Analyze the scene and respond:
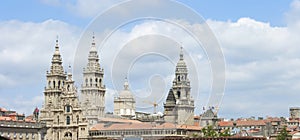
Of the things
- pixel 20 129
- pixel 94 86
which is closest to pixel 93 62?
pixel 94 86

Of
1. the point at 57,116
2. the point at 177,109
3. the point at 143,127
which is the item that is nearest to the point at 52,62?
the point at 57,116

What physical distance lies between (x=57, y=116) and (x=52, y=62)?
42.4 feet

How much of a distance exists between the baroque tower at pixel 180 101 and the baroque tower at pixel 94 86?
19317 mm

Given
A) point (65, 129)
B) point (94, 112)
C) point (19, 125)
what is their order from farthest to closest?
point (94, 112), point (65, 129), point (19, 125)

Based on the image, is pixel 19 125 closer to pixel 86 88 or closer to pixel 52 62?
pixel 52 62

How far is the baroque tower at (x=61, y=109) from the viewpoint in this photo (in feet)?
509

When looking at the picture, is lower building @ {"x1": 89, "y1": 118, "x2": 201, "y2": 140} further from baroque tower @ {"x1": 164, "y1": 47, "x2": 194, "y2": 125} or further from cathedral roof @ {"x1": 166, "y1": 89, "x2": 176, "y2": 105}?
cathedral roof @ {"x1": 166, "y1": 89, "x2": 176, "y2": 105}

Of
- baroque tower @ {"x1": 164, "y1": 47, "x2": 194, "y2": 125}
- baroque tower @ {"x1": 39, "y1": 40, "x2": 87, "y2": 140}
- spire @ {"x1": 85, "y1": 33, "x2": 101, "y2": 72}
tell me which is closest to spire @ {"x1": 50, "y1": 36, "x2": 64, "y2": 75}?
baroque tower @ {"x1": 39, "y1": 40, "x2": 87, "y2": 140}

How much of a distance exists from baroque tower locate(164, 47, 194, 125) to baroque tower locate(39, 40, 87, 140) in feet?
114

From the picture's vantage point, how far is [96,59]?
177375 mm

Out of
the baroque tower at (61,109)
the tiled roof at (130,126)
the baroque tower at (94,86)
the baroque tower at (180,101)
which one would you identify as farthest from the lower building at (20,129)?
the baroque tower at (180,101)

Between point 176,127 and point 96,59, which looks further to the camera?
point 96,59

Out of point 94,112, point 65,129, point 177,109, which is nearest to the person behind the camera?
point 65,129

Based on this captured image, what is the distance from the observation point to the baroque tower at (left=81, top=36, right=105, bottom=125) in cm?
17350
